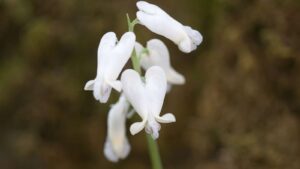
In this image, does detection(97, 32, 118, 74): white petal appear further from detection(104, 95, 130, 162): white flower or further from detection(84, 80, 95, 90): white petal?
detection(104, 95, 130, 162): white flower

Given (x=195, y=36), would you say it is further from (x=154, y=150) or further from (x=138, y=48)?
(x=154, y=150)

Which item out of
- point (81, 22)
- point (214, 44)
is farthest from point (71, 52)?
point (214, 44)

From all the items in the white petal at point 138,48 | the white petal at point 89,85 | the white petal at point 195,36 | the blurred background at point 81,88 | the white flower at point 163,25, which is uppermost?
the white flower at point 163,25

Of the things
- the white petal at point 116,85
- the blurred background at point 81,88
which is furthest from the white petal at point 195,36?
the blurred background at point 81,88

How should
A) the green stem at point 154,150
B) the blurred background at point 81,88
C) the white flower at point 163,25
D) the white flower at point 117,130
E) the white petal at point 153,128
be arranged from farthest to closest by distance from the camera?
the blurred background at point 81,88
the white flower at point 117,130
the green stem at point 154,150
the white flower at point 163,25
the white petal at point 153,128

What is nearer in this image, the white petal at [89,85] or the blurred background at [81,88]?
the white petal at [89,85]

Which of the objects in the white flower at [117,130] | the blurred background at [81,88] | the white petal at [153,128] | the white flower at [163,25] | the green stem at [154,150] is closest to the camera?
the white petal at [153,128]

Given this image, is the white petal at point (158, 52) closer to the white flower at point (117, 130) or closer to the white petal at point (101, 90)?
the white flower at point (117, 130)
